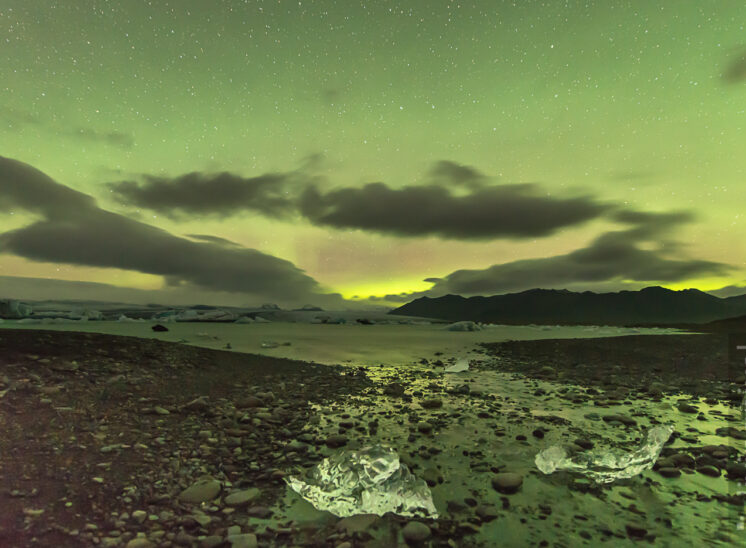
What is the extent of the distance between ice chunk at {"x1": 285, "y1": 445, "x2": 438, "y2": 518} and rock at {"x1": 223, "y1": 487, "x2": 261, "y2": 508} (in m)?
0.36

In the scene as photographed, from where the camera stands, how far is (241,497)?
11.6ft

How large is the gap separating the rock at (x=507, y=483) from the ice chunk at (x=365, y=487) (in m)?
0.88

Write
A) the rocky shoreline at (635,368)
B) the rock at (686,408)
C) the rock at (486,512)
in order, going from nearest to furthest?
1. the rock at (486,512)
2. the rock at (686,408)
3. the rocky shoreline at (635,368)

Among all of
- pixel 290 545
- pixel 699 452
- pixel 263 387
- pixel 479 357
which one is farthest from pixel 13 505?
pixel 479 357

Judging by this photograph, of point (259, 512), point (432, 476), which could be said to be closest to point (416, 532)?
point (432, 476)

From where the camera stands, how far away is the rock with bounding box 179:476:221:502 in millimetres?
3500

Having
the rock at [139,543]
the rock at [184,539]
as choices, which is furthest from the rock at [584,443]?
the rock at [139,543]

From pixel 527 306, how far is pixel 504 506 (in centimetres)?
15366

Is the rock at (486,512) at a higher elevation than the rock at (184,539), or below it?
higher

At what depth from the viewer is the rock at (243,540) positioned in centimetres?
281

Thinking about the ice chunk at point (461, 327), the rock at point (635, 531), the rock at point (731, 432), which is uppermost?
the rock at point (731, 432)

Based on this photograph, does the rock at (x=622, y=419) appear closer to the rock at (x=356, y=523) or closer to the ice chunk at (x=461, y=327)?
the rock at (x=356, y=523)

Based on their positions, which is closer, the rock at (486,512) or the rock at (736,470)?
the rock at (486,512)

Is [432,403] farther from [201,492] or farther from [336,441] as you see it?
[201,492]
